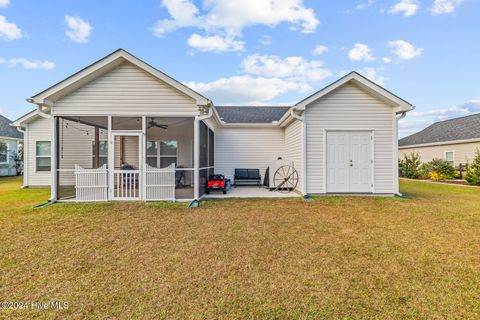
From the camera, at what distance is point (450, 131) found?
18047 millimetres

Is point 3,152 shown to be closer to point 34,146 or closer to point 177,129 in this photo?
point 34,146

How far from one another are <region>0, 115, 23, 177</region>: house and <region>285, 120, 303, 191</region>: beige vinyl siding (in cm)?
1996

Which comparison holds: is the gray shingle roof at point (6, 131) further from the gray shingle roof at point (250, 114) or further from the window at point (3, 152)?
the gray shingle roof at point (250, 114)

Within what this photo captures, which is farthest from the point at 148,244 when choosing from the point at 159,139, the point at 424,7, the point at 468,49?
the point at 468,49

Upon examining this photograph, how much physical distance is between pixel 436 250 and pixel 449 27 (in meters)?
11.9

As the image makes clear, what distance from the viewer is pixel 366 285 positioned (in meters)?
2.78

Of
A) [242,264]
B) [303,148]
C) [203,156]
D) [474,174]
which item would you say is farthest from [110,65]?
[474,174]

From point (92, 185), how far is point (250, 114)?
30.9ft

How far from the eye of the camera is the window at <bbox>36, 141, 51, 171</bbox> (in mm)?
11555

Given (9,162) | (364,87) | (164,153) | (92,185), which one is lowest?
(92,185)

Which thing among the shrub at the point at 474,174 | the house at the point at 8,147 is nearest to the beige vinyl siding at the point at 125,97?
the shrub at the point at 474,174

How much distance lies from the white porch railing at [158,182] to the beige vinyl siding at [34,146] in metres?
7.69

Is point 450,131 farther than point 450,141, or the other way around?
point 450,131

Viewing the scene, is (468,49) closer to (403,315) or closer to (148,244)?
(403,315)
